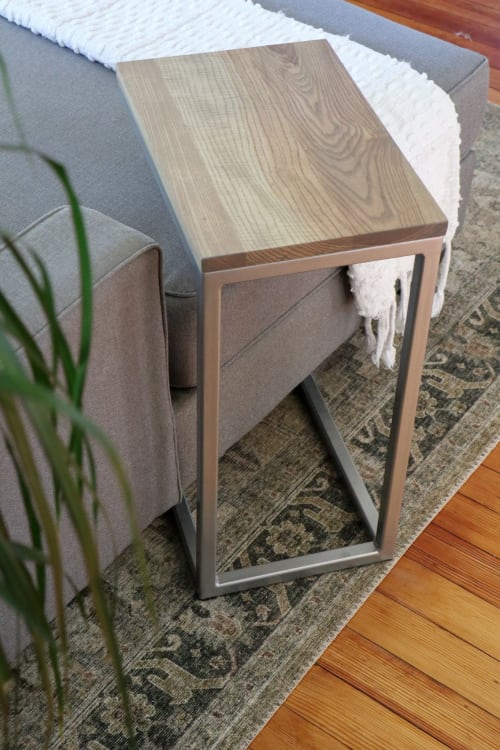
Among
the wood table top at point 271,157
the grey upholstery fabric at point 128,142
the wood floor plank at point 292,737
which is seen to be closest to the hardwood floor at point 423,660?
the wood floor plank at point 292,737

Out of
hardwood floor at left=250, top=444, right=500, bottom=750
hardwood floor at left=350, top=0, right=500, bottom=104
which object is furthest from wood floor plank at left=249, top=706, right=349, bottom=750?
hardwood floor at left=350, top=0, right=500, bottom=104

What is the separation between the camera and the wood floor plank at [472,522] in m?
1.46

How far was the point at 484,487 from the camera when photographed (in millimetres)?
1547

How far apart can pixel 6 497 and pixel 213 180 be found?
0.43 metres

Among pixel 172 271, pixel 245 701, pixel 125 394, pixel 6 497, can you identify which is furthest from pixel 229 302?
pixel 245 701

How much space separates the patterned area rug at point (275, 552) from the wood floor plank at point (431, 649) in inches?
1.4

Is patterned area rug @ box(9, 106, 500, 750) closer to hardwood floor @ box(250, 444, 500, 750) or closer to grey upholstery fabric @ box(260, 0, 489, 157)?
hardwood floor @ box(250, 444, 500, 750)

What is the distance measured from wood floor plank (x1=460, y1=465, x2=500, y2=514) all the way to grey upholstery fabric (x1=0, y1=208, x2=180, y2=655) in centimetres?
56

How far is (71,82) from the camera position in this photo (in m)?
1.58

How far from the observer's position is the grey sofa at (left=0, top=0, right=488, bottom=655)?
41.6 inches

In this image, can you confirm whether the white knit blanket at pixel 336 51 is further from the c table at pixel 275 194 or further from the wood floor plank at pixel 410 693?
the wood floor plank at pixel 410 693

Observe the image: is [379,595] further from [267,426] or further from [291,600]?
[267,426]

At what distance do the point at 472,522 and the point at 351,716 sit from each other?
41 centimetres

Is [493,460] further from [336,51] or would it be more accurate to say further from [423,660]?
[336,51]
